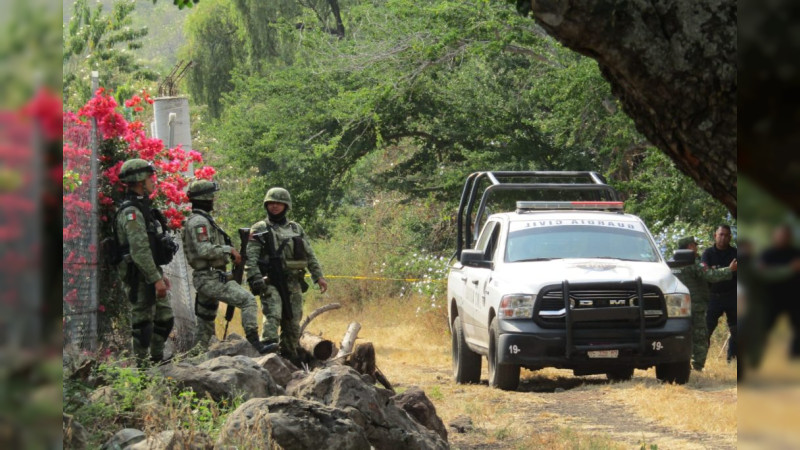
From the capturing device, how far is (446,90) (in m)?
20.5

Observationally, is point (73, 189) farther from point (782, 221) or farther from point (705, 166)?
point (782, 221)

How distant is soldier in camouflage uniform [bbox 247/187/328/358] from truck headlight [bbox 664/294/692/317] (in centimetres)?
340

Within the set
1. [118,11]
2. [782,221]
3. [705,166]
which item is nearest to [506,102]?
[705,166]

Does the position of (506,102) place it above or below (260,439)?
above

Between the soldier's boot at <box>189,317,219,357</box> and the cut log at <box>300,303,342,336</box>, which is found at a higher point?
the soldier's boot at <box>189,317,219,357</box>

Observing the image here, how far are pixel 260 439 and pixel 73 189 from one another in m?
3.58

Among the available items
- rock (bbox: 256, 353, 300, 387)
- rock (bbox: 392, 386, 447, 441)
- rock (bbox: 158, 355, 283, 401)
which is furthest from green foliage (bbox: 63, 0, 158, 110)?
rock (bbox: 392, 386, 447, 441)

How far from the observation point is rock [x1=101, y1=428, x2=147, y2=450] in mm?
5531

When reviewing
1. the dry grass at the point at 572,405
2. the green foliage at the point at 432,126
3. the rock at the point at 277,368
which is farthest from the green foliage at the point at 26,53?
the green foliage at the point at 432,126

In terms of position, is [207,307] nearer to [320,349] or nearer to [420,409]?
[320,349]

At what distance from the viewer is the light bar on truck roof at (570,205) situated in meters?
11.6

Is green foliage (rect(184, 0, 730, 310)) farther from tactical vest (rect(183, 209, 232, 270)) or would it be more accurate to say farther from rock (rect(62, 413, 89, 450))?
rock (rect(62, 413, 89, 450))

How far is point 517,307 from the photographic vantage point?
10.2m

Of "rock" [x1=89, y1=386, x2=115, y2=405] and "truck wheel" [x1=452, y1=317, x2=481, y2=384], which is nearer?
"rock" [x1=89, y1=386, x2=115, y2=405]
